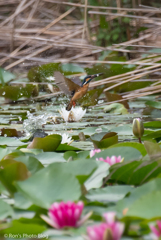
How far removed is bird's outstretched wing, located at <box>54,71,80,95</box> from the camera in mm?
2479

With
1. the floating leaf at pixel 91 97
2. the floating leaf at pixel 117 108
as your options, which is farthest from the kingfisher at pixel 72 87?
the floating leaf at pixel 117 108

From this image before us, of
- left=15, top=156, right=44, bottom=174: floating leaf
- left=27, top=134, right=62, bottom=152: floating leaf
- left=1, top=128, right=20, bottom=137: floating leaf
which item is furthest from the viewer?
left=1, top=128, right=20, bottom=137: floating leaf

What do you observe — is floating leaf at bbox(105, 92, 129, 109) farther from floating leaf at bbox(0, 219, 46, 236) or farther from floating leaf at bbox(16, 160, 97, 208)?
floating leaf at bbox(0, 219, 46, 236)

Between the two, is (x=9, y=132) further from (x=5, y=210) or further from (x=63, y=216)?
(x=63, y=216)

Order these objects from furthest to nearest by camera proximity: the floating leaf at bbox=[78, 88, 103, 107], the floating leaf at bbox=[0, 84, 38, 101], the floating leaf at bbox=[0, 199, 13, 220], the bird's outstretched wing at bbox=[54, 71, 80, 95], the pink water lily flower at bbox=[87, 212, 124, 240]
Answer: the floating leaf at bbox=[0, 84, 38, 101]
the floating leaf at bbox=[78, 88, 103, 107]
the bird's outstretched wing at bbox=[54, 71, 80, 95]
the floating leaf at bbox=[0, 199, 13, 220]
the pink water lily flower at bbox=[87, 212, 124, 240]

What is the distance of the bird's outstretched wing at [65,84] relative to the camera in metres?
2.48

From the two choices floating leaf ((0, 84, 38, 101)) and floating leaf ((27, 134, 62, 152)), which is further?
floating leaf ((0, 84, 38, 101))

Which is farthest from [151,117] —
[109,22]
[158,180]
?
[109,22]

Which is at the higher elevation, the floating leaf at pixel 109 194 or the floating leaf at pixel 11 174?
the floating leaf at pixel 11 174

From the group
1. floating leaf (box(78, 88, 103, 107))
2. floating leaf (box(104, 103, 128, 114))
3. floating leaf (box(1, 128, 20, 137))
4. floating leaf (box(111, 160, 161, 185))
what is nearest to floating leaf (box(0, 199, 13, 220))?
floating leaf (box(111, 160, 161, 185))

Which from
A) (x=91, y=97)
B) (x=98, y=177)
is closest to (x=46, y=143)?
(x=98, y=177)

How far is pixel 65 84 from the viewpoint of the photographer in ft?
8.30

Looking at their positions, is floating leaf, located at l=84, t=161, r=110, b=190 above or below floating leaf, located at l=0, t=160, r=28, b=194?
below

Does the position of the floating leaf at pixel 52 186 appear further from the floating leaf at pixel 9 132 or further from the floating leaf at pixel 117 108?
the floating leaf at pixel 117 108
